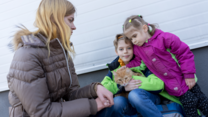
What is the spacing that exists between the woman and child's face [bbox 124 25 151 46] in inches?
34.8

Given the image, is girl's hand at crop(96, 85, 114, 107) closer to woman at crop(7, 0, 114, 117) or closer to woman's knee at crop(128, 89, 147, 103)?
woman at crop(7, 0, 114, 117)

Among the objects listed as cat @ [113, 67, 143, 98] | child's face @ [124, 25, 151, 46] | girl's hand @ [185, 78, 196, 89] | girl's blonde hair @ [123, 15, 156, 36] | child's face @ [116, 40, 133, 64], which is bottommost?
girl's hand @ [185, 78, 196, 89]

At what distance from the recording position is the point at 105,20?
108 inches

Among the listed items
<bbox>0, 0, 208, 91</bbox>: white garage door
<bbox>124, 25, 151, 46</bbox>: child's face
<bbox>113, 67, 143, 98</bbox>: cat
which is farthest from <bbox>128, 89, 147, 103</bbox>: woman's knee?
<bbox>0, 0, 208, 91</bbox>: white garage door

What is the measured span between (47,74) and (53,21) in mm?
566

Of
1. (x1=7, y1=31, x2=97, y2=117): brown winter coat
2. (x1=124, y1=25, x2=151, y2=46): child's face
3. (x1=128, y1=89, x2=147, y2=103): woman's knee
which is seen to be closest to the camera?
(x1=7, y1=31, x2=97, y2=117): brown winter coat

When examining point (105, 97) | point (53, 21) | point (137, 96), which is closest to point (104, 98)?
point (105, 97)

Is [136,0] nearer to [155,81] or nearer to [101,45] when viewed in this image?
[101,45]

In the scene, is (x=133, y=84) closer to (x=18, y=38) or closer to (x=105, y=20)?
(x=105, y=20)

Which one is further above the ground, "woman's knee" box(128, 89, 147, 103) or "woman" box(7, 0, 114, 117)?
"woman" box(7, 0, 114, 117)

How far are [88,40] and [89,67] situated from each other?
1.76ft

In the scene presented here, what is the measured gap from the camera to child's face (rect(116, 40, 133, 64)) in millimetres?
2295

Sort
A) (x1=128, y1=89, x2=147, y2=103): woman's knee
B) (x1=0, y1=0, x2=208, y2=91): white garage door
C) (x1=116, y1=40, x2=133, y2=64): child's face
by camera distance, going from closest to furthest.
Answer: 1. (x1=128, y1=89, x2=147, y2=103): woman's knee
2. (x1=116, y1=40, x2=133, y2=64): child's face
3. (x1=0, y1=0, x2=208, y2=91): white garage door

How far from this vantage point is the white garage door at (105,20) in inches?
101
